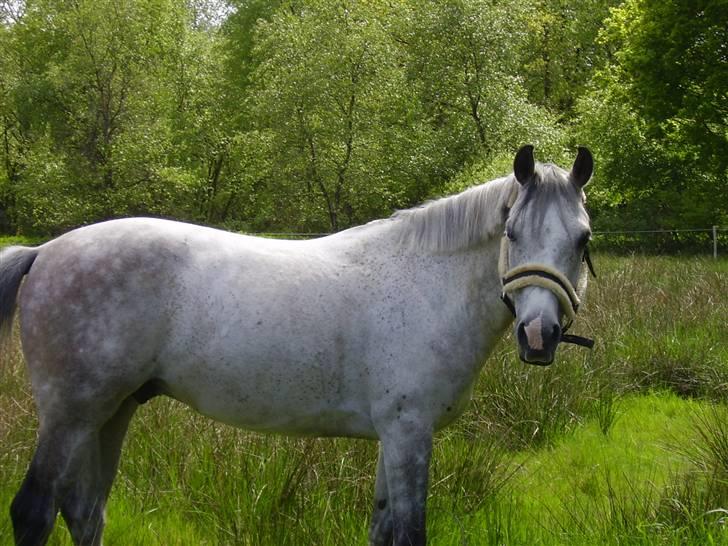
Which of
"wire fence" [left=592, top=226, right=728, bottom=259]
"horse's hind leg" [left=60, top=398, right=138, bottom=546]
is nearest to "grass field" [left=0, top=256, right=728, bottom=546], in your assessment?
"horse's hind leg" [left=60, top=398, right=138, bottom=546]

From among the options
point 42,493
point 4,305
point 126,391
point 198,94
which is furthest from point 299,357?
point 198,94

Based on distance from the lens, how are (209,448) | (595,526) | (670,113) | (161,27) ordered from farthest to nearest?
1. (161,27)
2. (670,113)
3. (209,448)
4. (595,526)

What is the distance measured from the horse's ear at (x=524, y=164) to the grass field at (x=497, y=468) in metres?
1.56

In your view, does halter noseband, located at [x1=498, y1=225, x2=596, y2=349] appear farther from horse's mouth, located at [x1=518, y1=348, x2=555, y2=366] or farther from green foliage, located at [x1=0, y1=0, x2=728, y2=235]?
green foliage, located at [x1=0, y1=0, x2=728, y2=235]

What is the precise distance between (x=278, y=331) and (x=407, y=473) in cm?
75

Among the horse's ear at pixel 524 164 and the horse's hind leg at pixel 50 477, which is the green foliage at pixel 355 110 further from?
the horse's hind leg at pixel 50 477

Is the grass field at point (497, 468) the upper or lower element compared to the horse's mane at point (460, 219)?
lower

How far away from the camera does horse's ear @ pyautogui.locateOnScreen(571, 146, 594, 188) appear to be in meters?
2.66

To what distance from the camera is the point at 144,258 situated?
111 inches

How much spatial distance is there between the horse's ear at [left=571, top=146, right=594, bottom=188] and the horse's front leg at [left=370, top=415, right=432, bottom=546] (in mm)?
1128

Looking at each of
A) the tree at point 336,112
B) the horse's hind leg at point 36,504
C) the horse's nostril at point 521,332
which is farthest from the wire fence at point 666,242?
the horse's nostril at point 521,332

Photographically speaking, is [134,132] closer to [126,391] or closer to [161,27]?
[161,27]

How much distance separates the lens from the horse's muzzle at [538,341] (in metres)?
2.38

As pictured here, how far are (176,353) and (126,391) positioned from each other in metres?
0.26
